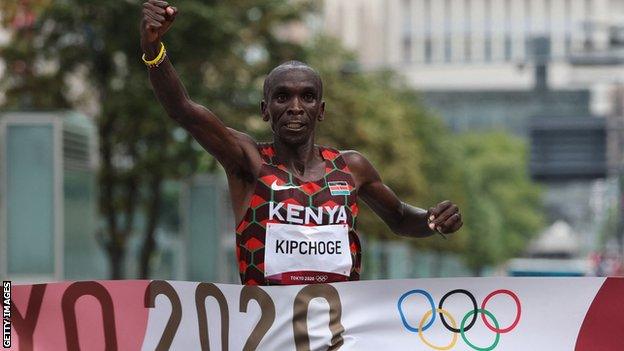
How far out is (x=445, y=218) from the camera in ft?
17.2

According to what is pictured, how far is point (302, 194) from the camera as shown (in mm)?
5324

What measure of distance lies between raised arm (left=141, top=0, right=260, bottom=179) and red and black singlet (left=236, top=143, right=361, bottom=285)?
0.07m

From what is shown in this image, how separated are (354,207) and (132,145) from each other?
71.0 feet

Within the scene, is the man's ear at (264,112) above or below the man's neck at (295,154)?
above

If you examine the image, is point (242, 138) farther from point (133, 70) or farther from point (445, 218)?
point (133, 70)

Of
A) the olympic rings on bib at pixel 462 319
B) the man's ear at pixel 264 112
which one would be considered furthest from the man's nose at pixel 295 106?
the olympic rings on bib at pixel 462 319

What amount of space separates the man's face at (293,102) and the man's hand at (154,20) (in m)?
0.41

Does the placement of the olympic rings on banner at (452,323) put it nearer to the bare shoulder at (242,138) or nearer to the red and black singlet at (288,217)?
the red and black singlet at (288,217)

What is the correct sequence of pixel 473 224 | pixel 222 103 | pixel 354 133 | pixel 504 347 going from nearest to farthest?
pixel 504 347
pixel 222 103
pixel 354 133
pixel 473 224

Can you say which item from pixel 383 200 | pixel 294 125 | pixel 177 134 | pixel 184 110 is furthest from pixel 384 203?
pixel 177 134

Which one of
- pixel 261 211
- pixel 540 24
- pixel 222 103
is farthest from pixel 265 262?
pixel 540 24

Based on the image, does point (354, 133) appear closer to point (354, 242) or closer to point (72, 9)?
point (72, 9)

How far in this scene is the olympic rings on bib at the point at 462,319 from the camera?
5.29 meters

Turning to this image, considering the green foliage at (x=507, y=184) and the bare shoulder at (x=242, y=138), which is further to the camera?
the green foliage at (x=507, y=184)
